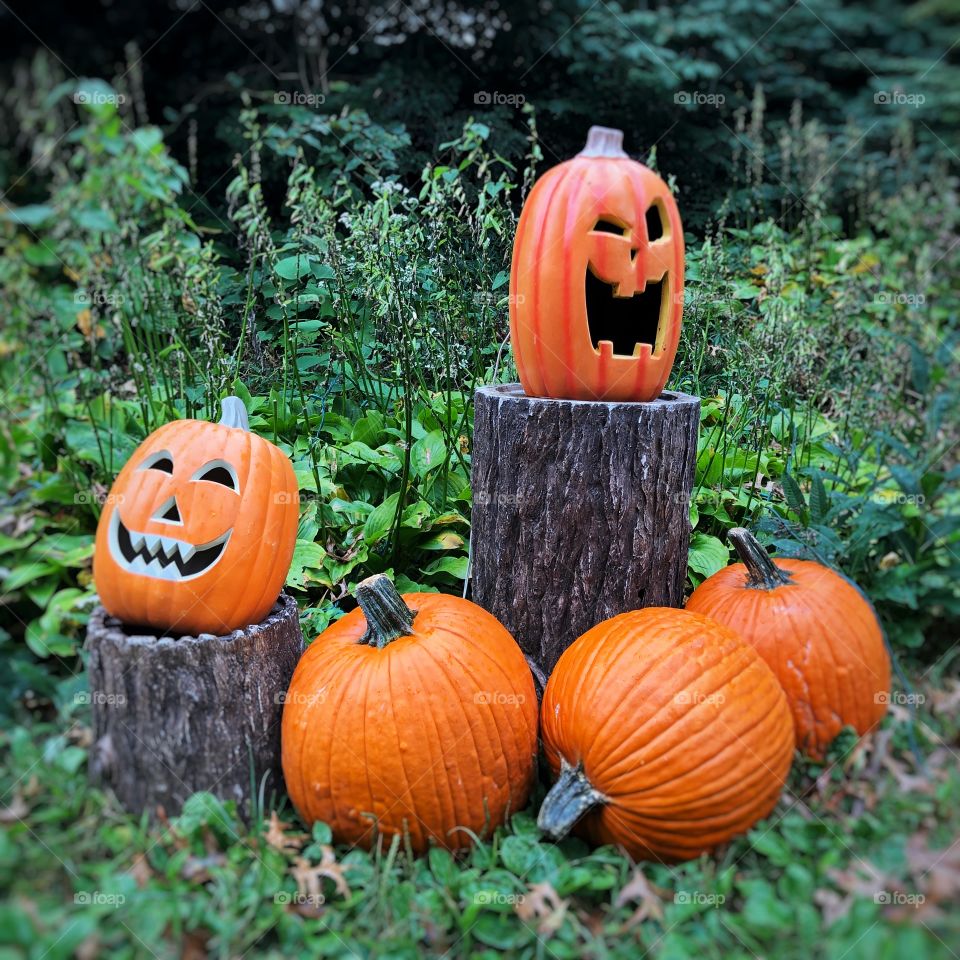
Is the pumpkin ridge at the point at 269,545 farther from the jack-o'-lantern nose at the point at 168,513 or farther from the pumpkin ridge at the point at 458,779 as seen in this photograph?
the pumpkin ridge at the point at 458,779

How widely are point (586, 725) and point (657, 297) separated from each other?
1.28m

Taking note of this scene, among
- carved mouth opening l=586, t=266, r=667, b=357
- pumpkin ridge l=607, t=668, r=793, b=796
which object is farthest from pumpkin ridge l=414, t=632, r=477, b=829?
carved mouth opening l=586, t=266, r=667, b=357

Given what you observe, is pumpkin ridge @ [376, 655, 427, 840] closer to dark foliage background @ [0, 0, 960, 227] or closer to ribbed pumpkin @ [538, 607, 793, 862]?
ribbed pumpkin @ [538, 607, 793, 862]

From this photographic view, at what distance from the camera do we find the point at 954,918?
138 cm

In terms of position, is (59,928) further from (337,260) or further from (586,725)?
(337,260)

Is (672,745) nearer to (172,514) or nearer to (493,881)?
(493,881)

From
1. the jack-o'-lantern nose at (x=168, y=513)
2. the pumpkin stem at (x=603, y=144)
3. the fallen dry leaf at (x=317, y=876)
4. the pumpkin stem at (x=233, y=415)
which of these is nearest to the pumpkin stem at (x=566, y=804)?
the fallen dry leaf at (x=317, y=876)

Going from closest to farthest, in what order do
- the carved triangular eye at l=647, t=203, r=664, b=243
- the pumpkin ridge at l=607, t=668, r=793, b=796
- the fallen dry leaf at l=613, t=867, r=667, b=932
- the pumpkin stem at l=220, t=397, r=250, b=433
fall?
the fallen dry leaf at l=613, t=867, r=667, b=932 < the pumpkin ridge at l=607, t=668, r=793, b=796 < the pumpkin stem at l=220, t=397, r=250, b=433 < the carved triangular eye at l=647, t=203, r=664, b=243

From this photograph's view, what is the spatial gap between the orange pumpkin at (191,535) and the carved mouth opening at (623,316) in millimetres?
1104

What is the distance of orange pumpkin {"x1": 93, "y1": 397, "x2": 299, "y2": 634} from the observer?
2027 millimetres

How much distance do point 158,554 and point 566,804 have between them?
43.8 inches

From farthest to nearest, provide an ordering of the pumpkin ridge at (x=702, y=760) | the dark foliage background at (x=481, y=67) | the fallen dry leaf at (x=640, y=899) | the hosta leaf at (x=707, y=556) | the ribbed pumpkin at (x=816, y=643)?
the dark foliage background at (x=481, y=67)
the hosta leaf at (x=707, y=556)
the ribbed pumpkin at (x=816, y=643)
the pumpkin ridge at (x=702, y=760)
the fallen dry leaf at (x=640, y=899)

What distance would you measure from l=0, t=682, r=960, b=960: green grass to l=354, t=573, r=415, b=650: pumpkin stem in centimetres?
46

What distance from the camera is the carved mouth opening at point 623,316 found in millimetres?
2566
